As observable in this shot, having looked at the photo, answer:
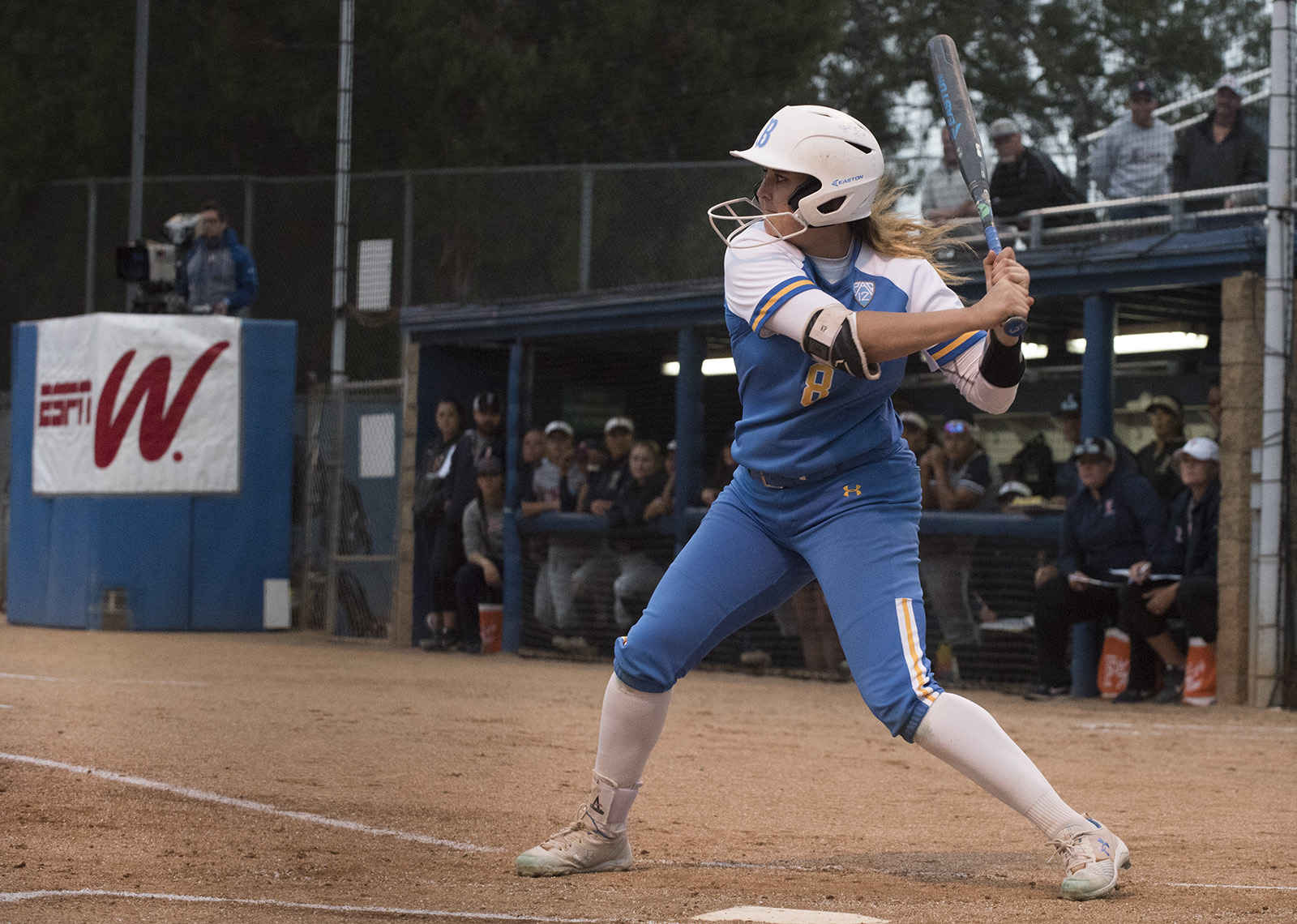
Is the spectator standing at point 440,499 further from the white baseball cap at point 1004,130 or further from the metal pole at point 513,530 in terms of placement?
the white baseball cap at point 1004,130

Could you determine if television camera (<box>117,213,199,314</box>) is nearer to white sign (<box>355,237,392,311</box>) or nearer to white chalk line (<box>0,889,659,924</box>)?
white sign (<box>355,237,392,311</box>)

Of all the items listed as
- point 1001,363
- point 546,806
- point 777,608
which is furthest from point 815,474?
point 777,608

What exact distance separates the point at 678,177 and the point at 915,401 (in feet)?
Result: 10.6

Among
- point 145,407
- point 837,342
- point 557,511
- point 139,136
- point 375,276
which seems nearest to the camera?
point 837,342

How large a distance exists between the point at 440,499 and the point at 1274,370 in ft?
22.5

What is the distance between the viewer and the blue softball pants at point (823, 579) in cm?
416

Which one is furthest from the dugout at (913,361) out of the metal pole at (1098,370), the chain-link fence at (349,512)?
the chain-link fence at (349,512)

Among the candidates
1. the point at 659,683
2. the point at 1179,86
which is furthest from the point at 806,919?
the point at 1179,86

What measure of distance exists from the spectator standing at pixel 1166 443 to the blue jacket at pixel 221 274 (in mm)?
8315

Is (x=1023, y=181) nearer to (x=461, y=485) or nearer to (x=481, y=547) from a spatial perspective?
(x=461, y=485)

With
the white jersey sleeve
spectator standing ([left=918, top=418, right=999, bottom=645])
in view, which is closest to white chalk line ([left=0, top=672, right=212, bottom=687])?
spectator standing ([left=918, top=418, right=999, bottom=645])

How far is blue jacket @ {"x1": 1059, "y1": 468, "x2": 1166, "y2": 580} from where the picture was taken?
33.5 ft

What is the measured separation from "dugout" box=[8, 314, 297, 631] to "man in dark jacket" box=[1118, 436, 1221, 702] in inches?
321

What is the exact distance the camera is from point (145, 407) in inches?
578
